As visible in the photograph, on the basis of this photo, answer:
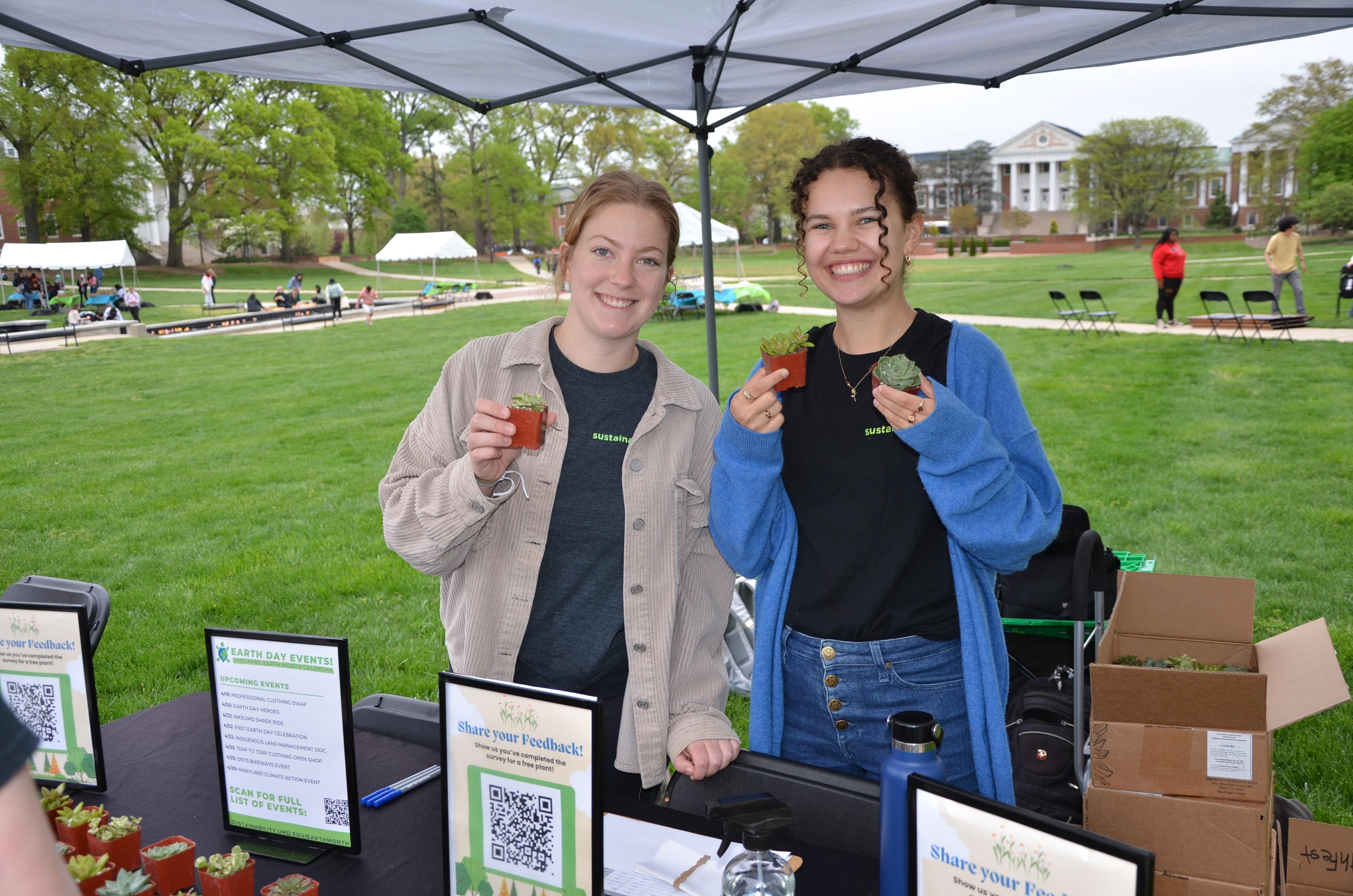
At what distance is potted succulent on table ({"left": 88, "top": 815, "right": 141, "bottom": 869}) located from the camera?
1.52 metres

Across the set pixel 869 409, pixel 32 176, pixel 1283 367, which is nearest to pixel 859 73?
pixel 869 409

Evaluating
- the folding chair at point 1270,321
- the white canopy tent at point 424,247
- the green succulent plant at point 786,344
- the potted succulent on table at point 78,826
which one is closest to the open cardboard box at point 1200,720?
the green succulent plant at point 786,344

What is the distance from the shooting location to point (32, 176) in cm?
4088

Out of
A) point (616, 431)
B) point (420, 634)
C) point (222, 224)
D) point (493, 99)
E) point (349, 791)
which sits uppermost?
point (222, 224)

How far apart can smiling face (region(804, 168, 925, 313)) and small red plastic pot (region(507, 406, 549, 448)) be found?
636mm

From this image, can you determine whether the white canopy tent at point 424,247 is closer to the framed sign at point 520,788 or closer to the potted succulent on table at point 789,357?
the potted succulent on table at point 789,357

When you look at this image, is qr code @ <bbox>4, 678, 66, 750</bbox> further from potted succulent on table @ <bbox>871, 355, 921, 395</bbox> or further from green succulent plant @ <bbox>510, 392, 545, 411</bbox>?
potted succulent on table @ <bbox>871, 355, 921, 395</bbox>

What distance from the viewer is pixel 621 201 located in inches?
81.4

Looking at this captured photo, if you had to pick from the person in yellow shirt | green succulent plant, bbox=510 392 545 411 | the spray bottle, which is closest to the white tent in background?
the person in yellow shirt

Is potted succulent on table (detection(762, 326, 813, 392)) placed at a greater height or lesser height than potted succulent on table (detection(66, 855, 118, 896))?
greater

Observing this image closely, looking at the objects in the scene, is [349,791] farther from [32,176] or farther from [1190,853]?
[32,176]

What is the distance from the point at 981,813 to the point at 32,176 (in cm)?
5036

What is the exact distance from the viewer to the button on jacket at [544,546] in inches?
77.4

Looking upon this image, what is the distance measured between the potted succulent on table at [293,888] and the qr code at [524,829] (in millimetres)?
260
